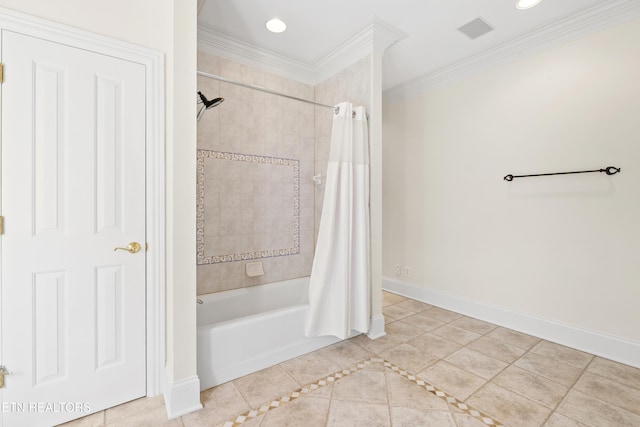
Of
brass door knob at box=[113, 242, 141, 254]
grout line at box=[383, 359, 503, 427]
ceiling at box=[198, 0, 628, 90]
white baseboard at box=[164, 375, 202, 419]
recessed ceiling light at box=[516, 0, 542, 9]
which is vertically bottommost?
grout line at box=[383, 359, 503, 427]

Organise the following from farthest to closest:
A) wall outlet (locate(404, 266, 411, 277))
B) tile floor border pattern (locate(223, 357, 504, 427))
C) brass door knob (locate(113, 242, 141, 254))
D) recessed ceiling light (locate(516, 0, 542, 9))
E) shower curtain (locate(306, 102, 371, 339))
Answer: wall outlet (locate(404, 266, 411, 277)) < shower curtain (locate(306, 102, 371, 339)) < recessed ceiling light (locate(516, 0, 542, 9)) < brass door knob (locate(113, 242, 141, 254)) < tile floor border pattern (locate(223, 357, 504, 427))

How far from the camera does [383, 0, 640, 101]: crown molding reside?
7.06 ft

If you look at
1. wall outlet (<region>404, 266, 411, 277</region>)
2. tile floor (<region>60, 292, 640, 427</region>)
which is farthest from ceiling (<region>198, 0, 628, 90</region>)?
tile floor (<region>60, 292, 640, 427</region>)

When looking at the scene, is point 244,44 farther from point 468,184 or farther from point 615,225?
point 615,225

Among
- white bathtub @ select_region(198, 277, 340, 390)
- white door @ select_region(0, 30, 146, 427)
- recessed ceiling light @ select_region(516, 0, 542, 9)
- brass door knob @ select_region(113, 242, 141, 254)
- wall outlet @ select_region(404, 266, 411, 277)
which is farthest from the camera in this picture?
wall outlet @ select_region(404, 266, 411, 277)

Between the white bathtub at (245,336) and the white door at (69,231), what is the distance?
0.39 metres

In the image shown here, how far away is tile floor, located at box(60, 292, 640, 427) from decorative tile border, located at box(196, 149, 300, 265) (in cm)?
106

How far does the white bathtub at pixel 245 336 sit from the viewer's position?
184 centimetres

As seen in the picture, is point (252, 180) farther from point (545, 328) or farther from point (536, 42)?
point (545, 328)

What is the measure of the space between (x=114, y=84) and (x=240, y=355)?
1802 mm

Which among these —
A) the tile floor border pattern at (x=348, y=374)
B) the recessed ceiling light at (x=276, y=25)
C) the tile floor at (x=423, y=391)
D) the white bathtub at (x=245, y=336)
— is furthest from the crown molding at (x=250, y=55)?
the tile floor border pattern at (x=348, y=374)

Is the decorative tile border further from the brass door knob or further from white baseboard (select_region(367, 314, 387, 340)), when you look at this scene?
white baseboard (select_region(367, 314, 387, 340))

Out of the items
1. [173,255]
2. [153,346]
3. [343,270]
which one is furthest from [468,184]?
[153,346]

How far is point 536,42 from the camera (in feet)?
8.37
